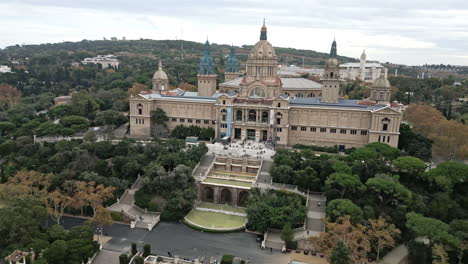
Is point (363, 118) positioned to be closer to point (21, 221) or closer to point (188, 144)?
point (188, 144)

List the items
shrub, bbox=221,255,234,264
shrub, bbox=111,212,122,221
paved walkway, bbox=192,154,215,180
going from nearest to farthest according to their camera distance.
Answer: shrub, bbox=221,255,234,264
shrub, bbox=111,212,122,221
paved walkway, bbox=192,154,215,180

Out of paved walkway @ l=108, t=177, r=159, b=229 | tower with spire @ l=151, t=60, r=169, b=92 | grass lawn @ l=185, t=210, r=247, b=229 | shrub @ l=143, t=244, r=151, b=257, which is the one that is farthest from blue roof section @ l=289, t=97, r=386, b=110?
shrub @ l=143, t=244, r=151, b=257

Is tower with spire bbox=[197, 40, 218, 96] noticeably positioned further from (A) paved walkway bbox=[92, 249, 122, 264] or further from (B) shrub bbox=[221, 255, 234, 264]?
(B) shrub bbox=[221, 255, 234, 264]

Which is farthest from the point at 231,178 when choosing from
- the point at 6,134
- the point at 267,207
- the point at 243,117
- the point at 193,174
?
the point at 6,134

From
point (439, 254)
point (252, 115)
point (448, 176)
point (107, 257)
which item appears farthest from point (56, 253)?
point (448, 176)

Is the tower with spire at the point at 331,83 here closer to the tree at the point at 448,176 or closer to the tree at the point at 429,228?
the tree at the point at 448,176

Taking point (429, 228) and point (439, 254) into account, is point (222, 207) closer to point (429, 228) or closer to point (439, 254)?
point (429, 228)
